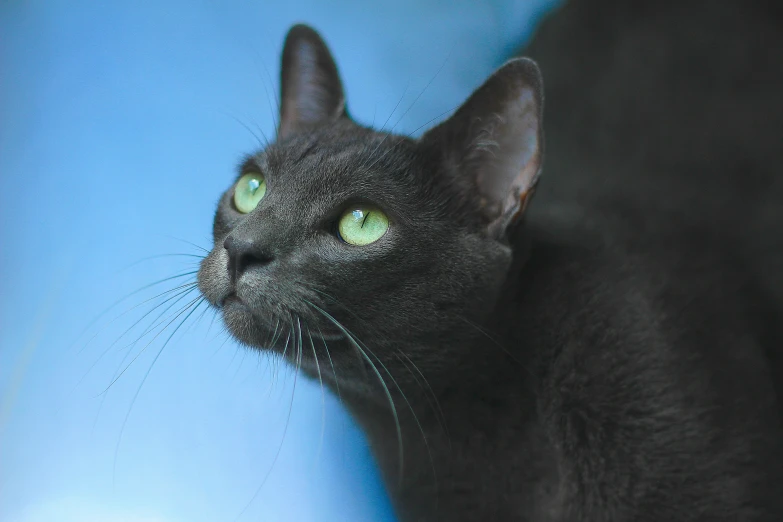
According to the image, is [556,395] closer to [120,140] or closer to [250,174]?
[250,174]

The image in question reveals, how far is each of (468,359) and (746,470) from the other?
468mm

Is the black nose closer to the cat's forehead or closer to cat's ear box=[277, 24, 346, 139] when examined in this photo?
the cat's forehead

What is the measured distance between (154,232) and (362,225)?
2.43ft

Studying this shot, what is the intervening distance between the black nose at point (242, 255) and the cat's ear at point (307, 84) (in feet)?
1.38

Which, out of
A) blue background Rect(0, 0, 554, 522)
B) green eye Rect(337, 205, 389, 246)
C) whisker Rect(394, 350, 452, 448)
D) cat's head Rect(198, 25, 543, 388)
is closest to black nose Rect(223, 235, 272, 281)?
cat's head Rect(198, 25, 543, 388)

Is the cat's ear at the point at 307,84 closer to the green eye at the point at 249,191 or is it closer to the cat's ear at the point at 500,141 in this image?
the green eye at the point at 249,191

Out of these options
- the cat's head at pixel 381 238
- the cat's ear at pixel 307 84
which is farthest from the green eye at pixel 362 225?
the cat's ear at pixel 307 84

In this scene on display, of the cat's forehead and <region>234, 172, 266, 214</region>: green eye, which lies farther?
<region>234, 172, 266, 214</region>: green eye

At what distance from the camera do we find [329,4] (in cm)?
172

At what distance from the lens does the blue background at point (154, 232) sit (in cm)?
132

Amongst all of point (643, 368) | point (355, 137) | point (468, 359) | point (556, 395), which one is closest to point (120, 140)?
point (355, 137)

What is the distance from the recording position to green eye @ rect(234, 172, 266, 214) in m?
1.11

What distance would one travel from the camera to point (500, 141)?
104 centimetres

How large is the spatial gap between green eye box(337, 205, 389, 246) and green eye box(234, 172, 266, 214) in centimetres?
18
